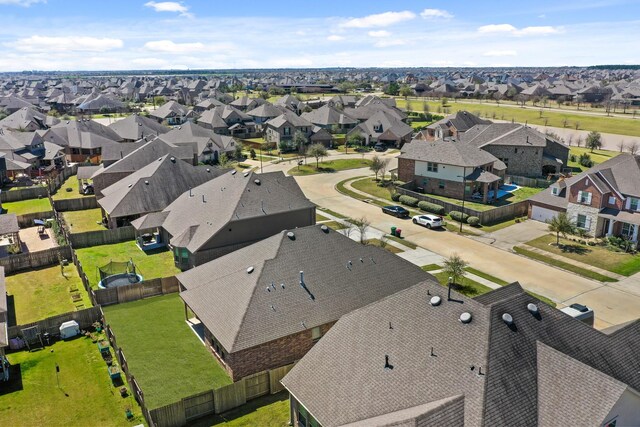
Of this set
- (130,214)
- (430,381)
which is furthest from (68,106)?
(430,381)

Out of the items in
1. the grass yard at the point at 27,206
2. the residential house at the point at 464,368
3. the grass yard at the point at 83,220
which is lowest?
the grass yard at the point at 83,220

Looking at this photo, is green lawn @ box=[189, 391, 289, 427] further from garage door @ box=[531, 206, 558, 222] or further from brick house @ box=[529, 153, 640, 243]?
garage door @ box=[531, 206, 558, 222]

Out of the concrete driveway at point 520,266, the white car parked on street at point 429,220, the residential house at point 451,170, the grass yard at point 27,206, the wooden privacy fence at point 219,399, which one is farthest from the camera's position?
the residential house at point 451,170

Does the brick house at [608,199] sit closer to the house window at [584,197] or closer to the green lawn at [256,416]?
the house window at [584,197]

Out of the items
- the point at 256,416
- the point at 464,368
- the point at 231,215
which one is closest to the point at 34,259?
the point at 231,215

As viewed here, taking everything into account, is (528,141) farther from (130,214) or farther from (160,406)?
(160,406)

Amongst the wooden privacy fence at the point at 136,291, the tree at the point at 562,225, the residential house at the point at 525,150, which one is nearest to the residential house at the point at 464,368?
the wooden privacy fence at the point at 136,291


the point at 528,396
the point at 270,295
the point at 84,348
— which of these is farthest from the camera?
the point at 84,348

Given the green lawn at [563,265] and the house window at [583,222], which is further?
the house window at [583,222]
